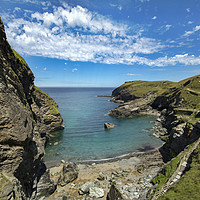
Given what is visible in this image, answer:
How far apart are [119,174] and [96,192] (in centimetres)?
821

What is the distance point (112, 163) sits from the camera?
32.6m

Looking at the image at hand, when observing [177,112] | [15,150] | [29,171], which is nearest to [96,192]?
[29,171]

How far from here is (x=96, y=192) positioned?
21.0 m

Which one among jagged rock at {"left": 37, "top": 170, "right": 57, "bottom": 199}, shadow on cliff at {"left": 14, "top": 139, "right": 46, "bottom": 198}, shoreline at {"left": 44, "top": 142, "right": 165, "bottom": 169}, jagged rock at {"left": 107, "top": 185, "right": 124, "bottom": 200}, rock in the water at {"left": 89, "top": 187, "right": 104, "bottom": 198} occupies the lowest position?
shoreline at {"left": 44, "top": 142, "right": 165, "bottom": 169}

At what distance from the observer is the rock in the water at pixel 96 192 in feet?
67.5

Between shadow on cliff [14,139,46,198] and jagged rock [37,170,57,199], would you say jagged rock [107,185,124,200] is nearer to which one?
jagged rock [37,170,57,199]

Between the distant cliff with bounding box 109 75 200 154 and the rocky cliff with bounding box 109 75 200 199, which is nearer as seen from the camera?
the rocky cliff with bounding box 109 75 200 199

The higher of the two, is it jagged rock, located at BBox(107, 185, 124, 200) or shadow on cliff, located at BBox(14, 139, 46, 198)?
shadow on cliff, located at BBox(14, 139, 46, 198)

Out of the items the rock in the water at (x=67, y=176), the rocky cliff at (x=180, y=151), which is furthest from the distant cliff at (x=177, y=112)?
the rock in the water at (x=67, y=176)

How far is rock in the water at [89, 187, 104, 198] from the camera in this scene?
67.5 ft

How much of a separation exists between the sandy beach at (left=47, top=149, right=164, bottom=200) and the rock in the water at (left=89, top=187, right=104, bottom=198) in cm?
65

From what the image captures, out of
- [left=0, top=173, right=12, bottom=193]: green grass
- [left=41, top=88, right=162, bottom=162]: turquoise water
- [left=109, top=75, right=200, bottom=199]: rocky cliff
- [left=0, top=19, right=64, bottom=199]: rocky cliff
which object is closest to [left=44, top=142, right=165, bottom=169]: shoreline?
[left=41, top=88, right=162, bottom=162]: turquoise water

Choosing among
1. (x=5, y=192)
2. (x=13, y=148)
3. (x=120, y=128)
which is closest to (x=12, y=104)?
(x=13, y=148)

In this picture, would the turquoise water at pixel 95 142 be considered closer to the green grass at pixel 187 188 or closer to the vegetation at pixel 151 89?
the green grass at pixel 187 188
